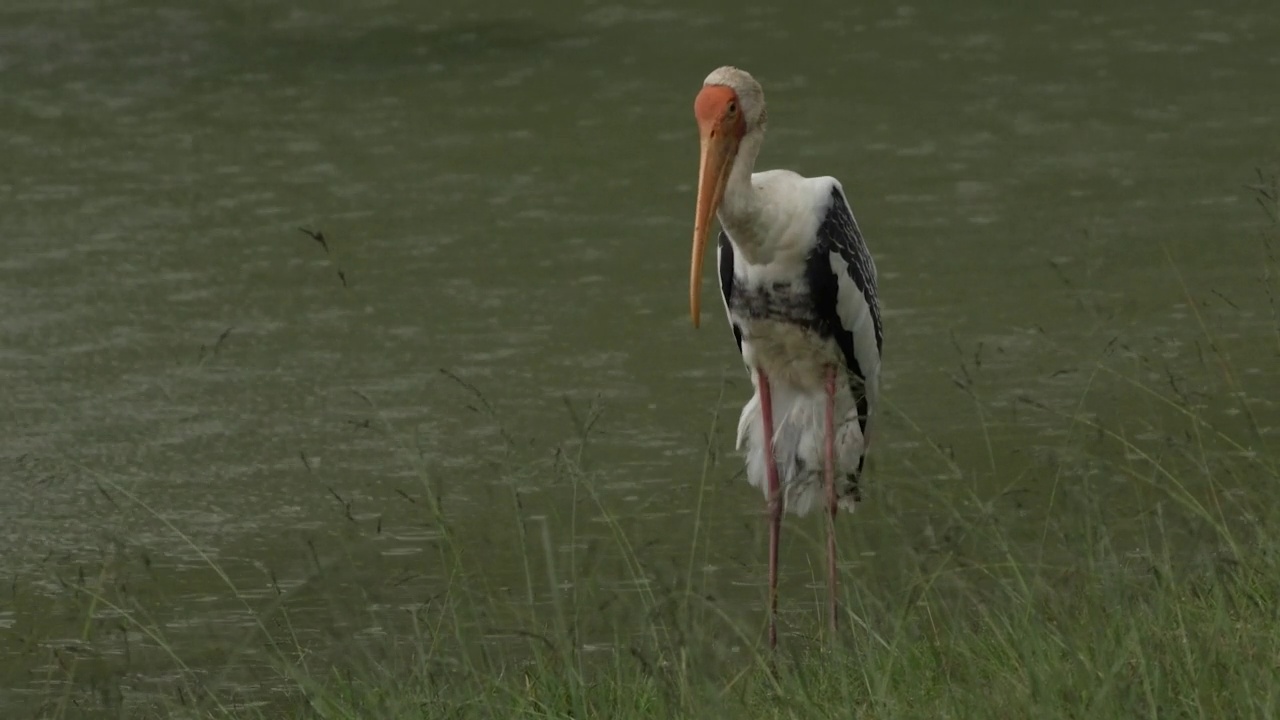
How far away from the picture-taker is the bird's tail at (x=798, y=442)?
5.00 m

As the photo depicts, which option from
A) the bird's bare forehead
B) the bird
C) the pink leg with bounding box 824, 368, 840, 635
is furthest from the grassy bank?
the bird's bare forehead

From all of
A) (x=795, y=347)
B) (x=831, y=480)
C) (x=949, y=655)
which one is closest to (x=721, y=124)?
(x=795, y=347)

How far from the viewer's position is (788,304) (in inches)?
186

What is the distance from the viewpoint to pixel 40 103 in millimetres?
11445

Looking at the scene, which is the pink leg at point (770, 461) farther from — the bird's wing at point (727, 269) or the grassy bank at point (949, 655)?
the grassy bank at point (949, 655)

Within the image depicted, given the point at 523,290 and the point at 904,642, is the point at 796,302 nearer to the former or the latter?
the point at 904,642

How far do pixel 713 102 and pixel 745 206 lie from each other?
214mm

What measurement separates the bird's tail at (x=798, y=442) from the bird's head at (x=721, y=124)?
0.63 metres

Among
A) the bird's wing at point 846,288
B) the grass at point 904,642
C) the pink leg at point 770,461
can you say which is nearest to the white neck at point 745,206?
the bird's wing at point 846,288

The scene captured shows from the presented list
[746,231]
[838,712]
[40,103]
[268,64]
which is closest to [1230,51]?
[268,64]

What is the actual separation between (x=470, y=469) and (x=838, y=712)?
2.84 meters

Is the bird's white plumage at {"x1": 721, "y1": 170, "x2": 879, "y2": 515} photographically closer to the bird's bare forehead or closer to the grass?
the bird's bare forehead

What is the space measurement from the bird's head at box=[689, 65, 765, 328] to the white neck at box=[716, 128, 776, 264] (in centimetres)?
2

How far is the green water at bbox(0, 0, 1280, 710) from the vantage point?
5031 mm
